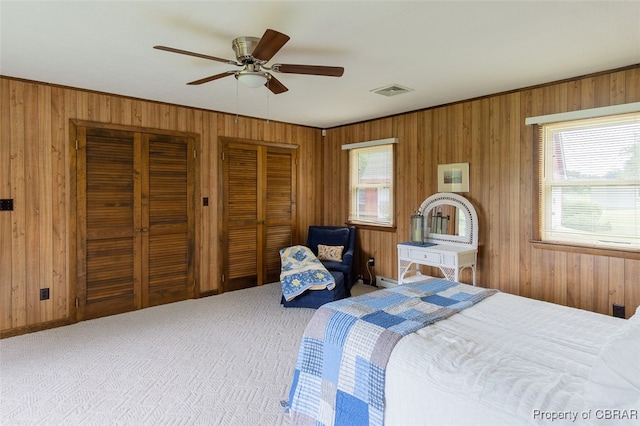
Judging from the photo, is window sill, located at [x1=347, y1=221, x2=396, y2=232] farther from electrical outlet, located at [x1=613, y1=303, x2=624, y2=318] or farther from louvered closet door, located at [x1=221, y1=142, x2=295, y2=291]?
electrical outlet, located at [x1=613, y1=303, x2=624, y2=318]

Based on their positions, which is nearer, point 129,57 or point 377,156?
point 129,57

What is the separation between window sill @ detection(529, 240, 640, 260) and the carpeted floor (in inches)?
101

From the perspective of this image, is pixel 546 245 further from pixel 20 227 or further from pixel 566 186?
pixel 20 227

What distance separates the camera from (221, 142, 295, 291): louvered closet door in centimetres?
484

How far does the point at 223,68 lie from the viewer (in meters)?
3.06

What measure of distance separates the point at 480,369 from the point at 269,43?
202cm

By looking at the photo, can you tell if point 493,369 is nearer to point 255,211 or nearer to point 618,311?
point 618,311

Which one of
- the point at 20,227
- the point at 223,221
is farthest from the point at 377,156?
the point at 20,227

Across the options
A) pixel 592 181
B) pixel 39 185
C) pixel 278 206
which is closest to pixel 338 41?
pixel 592 181

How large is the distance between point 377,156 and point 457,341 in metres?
3.72

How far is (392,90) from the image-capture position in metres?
3.67

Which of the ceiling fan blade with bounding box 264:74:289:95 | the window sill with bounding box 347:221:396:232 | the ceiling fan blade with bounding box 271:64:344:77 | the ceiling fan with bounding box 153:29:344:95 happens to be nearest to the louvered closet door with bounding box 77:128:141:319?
the ceiling fan with bounding box 153:29:344:95

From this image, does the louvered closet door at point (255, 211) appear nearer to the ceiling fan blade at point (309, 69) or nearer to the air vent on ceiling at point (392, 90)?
the air vent on ceiling at point (392, 90)

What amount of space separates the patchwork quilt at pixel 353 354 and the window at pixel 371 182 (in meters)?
2.80
